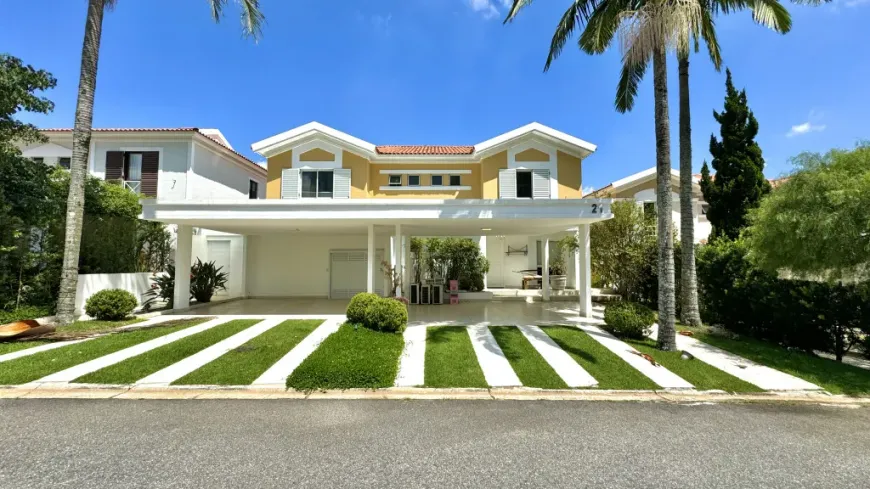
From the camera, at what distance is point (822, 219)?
626cm

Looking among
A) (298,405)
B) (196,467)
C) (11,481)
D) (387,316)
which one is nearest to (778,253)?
(387,316)

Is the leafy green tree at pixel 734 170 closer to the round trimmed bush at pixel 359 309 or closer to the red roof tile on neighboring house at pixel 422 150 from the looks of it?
the red roof tile on neighboring house at pixel 422 150

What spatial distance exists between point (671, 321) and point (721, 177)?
8.00m

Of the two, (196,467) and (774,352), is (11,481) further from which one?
(774,352)

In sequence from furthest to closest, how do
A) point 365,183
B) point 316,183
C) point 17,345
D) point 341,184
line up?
point 365,183
point 316,183
point 341,184
point 17,345

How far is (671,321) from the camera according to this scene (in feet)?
25.5

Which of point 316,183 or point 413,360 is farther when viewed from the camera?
point 316,183

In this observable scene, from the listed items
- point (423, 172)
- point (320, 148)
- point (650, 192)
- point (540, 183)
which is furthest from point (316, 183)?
point (650, 192)

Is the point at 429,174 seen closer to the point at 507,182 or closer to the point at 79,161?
the point at 507,182

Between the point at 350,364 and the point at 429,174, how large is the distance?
11698 mm

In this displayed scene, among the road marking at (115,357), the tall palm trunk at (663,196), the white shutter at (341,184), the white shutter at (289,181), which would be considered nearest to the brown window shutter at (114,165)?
the white shutter at (289,181)

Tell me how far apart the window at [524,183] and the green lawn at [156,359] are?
11714 mm

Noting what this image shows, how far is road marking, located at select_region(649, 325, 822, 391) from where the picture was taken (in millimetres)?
5938

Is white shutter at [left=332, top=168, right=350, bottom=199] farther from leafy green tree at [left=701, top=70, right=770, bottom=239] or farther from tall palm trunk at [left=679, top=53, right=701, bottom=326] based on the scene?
leafy green tree at [left=701, top=70, right=770, bottom=239]
